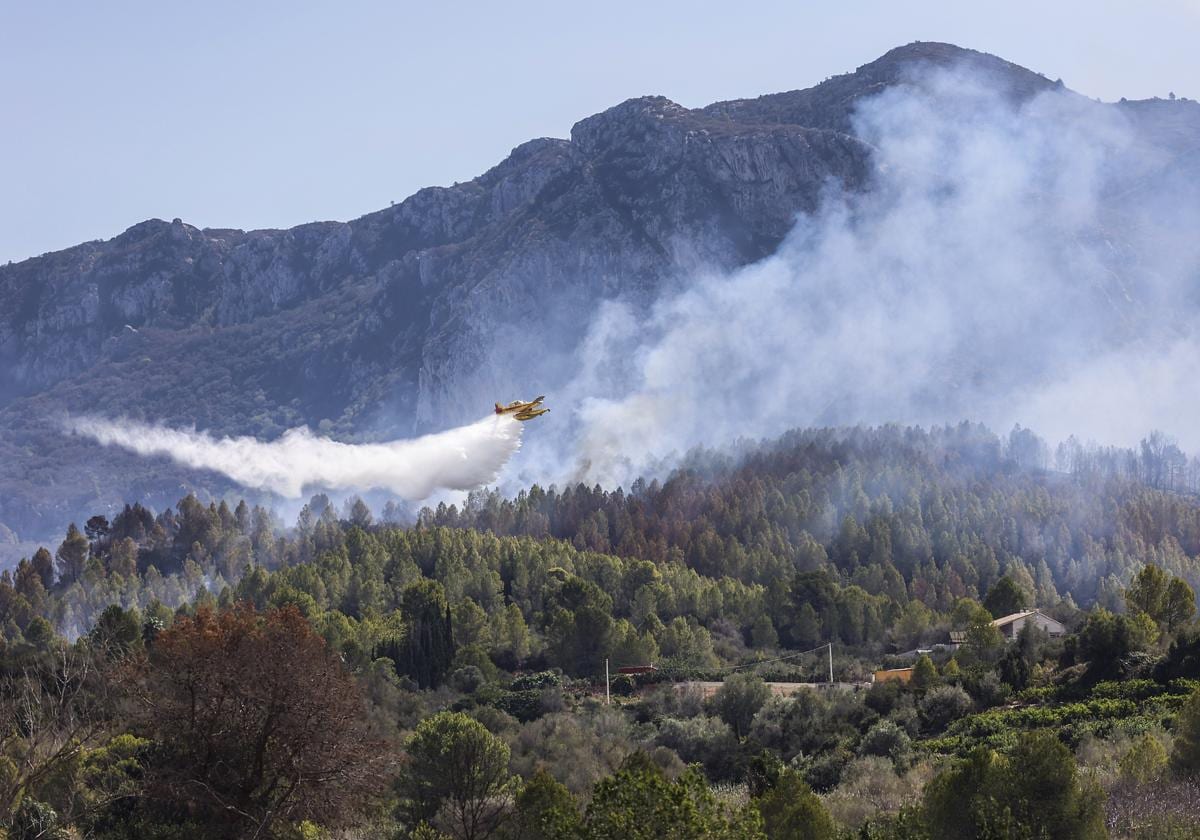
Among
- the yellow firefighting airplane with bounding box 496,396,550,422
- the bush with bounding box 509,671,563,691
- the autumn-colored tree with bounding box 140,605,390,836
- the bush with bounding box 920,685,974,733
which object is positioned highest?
the yellow firefighting airplane with bounding box 496,396,550,422

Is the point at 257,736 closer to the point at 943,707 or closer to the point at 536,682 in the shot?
the point at 943,707

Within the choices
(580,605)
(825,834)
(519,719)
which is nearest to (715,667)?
(580,605)

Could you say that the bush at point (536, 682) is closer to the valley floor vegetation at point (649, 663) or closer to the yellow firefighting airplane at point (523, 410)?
the valley floor vegetation at point (649, 663)

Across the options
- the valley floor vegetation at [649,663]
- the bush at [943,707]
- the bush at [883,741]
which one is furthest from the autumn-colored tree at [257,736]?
the bush at [943,707]

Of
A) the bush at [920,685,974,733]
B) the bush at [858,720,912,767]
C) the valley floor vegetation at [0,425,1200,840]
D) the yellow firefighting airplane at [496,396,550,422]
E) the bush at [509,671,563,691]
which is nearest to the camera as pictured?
the valley floor vegetation at [0,425,1200,840]

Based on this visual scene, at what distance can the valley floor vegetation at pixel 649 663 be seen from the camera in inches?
1879

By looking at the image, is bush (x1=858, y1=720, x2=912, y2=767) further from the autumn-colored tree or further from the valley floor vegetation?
the autumn-colored tree

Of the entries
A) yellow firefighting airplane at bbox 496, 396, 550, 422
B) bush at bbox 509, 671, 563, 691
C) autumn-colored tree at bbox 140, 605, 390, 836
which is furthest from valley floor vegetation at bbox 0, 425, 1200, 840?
yellow firefighting airplane at bbox 496, 396, 550, 422

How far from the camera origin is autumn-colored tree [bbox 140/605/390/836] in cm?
4775

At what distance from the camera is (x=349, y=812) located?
49656 mm

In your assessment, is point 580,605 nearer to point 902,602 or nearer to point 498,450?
point 902,602

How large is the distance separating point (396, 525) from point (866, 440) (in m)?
59.4

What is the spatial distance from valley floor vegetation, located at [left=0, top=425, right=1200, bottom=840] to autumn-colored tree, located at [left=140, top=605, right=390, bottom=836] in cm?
12

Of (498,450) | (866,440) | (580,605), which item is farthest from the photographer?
(866,440)
